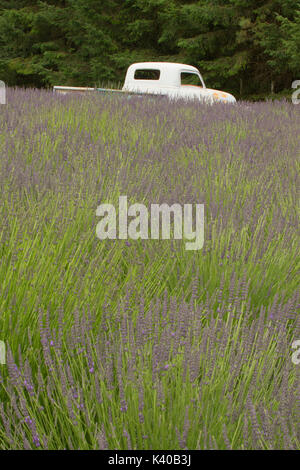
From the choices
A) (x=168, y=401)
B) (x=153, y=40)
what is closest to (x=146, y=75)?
(x=153, y=40)

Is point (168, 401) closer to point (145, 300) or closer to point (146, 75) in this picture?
point (145, 300)

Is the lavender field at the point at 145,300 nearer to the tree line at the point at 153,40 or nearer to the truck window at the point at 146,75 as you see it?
the tree line at the point at 153,40

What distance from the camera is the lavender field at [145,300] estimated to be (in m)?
1.25

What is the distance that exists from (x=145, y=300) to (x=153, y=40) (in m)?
19.9

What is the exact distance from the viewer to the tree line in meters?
16.8

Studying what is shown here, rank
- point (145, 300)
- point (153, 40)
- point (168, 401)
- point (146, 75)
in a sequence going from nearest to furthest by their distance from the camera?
1. point (168, 401)
2. point (145, 300)
3. point (153, 40)
4. point (146, 75)

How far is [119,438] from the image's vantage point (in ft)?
4.09

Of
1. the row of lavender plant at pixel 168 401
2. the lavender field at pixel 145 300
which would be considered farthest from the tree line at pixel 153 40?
the row of lavender plant at pixel 168 401

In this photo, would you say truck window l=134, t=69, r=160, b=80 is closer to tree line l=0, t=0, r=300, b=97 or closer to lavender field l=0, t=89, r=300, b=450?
tree line l=0, t=0, r=300, b=97

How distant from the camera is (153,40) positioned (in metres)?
20.3

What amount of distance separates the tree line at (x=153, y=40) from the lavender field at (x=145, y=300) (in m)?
12.4
